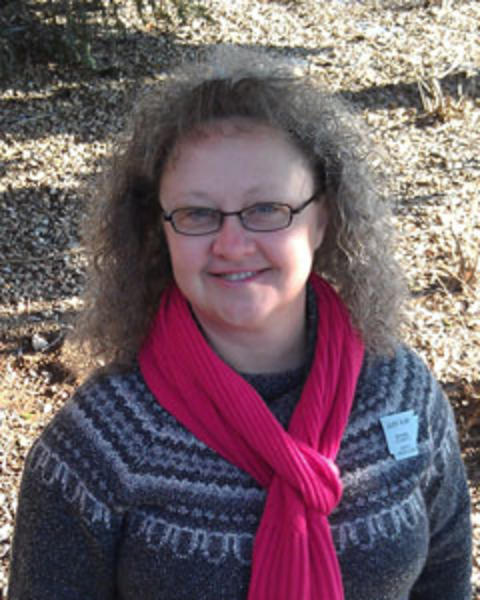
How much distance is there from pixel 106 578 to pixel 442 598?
2.90 ft

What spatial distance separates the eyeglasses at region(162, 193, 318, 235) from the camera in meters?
1.66

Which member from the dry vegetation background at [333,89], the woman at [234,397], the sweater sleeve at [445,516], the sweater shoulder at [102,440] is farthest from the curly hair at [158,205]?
the dry vegetation background at [333,89]

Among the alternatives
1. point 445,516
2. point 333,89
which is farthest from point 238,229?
point 333,89

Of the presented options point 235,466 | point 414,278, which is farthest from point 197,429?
point 414,278

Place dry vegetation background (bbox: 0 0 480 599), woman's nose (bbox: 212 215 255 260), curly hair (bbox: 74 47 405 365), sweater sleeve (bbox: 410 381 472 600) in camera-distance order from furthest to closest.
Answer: dry vegetation background (bbox: 0 0 480 599), sweater sleeve (bbox: 410 381 472 600), curly hair (bbox: 74 47 405 365), woman's nose (bbox: 212 215 255 260)

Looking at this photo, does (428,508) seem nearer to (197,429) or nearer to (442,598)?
(442,598)

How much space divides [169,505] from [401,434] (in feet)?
1.70

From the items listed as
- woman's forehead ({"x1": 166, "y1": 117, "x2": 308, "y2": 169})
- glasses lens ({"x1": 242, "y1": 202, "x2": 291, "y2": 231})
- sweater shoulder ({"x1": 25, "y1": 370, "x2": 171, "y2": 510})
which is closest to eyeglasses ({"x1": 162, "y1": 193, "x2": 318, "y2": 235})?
glasses lens ({"x1": 242, "y1": 202, "x2": 291, "y2": 231})

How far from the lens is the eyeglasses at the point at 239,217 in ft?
5.44

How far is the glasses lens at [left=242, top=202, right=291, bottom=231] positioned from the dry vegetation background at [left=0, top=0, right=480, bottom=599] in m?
1.15

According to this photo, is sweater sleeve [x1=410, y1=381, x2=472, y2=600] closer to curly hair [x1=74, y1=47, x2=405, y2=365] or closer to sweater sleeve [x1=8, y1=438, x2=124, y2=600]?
curly hair [x1=74, y1=47, x2=405, y2=365]

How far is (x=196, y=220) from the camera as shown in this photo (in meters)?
1.68

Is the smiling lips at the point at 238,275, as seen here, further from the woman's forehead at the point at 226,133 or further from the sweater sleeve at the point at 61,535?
the sweater sleeve at the point at 61,535

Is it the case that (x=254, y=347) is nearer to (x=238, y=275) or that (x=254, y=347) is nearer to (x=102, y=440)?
(x=238, y=275)
